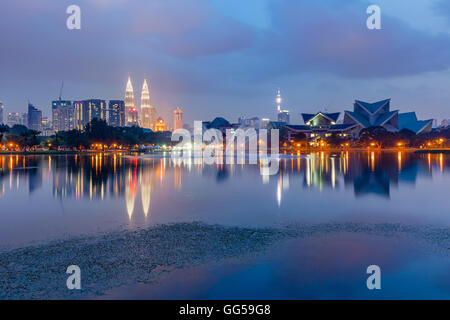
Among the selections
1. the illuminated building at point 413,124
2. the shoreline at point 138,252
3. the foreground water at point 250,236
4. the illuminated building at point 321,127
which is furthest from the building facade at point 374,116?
the shoreline at point 138,252

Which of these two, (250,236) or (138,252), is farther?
(250,236)

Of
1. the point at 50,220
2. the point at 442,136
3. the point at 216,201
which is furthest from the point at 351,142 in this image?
the point at 50,220

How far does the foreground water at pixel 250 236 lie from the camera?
772cm

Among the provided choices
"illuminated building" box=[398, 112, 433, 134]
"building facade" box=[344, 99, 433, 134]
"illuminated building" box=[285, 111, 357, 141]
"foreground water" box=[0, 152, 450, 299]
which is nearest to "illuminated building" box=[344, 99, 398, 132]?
"building facade" box=[344, 99, 433, 134]

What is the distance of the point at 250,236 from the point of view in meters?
11.4

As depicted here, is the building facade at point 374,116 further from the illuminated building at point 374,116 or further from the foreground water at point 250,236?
the foreground water at point 250,236

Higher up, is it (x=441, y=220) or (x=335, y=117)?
(x=335, y=117)

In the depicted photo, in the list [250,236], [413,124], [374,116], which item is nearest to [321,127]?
[374,116]

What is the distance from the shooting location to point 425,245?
10.5 meters

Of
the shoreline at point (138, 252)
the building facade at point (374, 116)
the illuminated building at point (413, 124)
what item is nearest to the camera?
the shoreline at point (138, 252)

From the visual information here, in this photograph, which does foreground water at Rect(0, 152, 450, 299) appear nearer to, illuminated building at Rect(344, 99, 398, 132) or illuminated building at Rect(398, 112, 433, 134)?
illuminated building at Rect(344, 99, 398, 132)

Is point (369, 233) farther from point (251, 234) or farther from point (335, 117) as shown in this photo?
point (335, 117)

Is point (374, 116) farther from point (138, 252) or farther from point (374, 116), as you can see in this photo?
point (138, 252)
